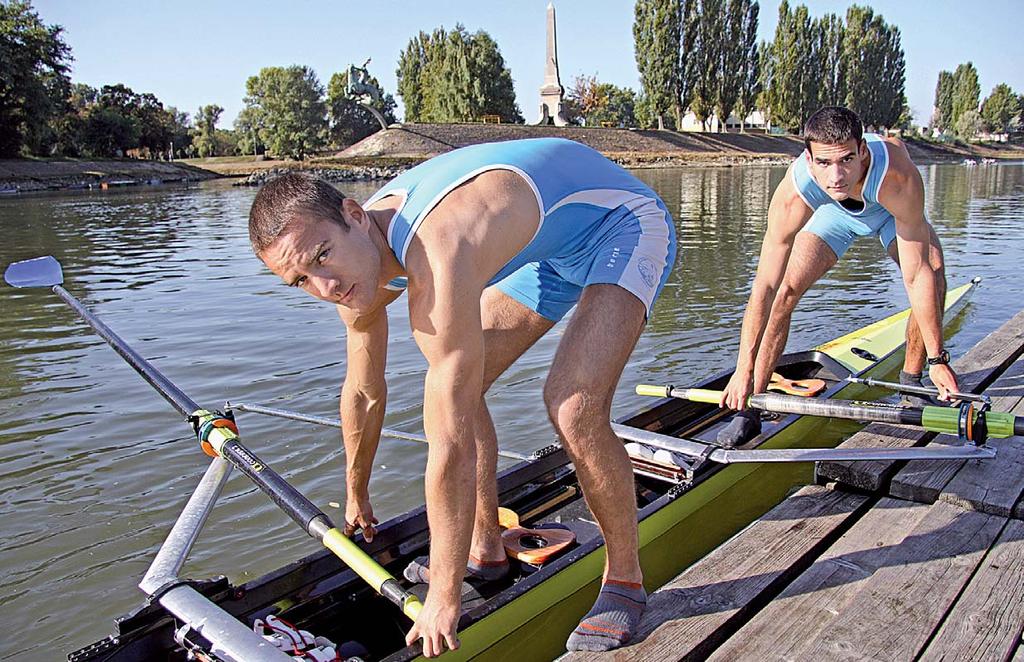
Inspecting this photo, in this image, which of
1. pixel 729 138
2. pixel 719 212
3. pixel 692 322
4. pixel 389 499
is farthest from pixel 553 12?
pixel 389 499

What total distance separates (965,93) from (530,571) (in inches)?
4504

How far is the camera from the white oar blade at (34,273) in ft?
17.1

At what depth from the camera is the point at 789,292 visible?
538 cm

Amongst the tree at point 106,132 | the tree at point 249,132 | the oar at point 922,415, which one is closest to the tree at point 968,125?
the tree at point 249,132

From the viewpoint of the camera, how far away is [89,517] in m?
5.28

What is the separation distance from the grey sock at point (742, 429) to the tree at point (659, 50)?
63455mm

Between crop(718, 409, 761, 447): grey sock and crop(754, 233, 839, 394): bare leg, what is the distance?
0.37 meters

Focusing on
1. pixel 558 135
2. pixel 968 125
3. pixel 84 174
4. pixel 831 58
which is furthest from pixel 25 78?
pixel 968 125

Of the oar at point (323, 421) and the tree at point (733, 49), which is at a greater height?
the tree at point (733, 49)

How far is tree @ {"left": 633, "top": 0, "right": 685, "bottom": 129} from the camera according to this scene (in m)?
63.0

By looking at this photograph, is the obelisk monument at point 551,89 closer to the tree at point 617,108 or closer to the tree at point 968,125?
the tree at point 617,108

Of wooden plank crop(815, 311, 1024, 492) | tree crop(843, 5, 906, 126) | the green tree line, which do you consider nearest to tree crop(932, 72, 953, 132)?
the green tree line

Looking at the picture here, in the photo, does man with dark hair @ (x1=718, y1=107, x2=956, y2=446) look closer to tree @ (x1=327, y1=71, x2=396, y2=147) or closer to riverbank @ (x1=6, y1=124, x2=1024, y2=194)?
riverbank @ (x1=6, y1=124, x2=1024, y2=194)

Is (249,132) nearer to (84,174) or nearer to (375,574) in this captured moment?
(84,174)
